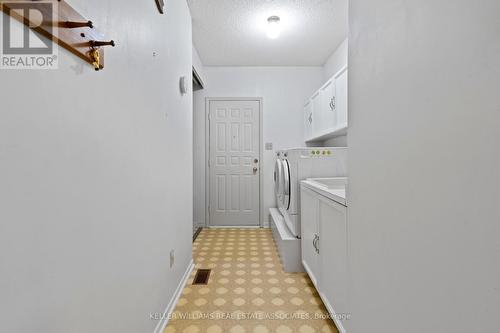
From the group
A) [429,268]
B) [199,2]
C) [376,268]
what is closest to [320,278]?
[376,268]

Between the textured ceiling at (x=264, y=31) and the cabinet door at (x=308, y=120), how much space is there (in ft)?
2.37

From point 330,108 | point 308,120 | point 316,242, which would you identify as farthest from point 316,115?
point 316,242

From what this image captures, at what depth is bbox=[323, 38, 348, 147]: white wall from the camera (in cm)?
332

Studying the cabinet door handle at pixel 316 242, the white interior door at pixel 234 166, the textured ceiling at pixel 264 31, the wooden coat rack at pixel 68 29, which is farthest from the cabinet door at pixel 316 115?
the wooden coat rack at pixel 68 29

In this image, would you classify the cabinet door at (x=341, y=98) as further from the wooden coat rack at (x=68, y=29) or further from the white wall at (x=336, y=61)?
the wooden coat rack at (x=68, y=29)

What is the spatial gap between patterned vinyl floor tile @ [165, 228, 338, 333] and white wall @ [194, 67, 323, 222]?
1567 millimetres

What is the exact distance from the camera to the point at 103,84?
3.10 feet

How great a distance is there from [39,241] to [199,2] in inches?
102

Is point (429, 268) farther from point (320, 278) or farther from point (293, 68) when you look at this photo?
point (293, 68)

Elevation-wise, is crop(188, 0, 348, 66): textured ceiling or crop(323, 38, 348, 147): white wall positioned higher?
crop(188, 0, 348, 66): textured ceiling

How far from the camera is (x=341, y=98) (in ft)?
8.79

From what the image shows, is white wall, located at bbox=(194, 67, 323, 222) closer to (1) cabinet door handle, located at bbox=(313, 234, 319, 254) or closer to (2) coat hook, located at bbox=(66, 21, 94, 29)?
(1) cabinet door handle, located at bbox=(313, 234, 319, 254)

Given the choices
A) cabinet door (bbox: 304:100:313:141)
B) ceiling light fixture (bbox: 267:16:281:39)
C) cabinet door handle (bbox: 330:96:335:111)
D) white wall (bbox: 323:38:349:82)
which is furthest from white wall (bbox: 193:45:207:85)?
white wall (bbox: 323:38:349:82)

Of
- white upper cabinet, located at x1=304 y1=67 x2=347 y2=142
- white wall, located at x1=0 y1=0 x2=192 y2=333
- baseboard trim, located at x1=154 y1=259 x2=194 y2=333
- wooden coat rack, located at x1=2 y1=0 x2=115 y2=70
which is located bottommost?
baseboard trim, located at x1=154 y1=259 x2=194 y2=333
